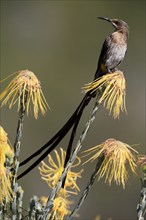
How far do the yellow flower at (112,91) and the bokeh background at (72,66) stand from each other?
15.5 feet

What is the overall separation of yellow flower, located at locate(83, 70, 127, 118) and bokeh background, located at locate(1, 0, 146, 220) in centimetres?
Answer: 472

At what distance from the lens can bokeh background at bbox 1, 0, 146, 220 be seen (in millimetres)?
7977

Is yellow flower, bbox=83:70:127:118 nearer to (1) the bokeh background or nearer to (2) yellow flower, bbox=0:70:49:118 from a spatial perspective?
(2) yellow flower, bbox=0:70:49:118

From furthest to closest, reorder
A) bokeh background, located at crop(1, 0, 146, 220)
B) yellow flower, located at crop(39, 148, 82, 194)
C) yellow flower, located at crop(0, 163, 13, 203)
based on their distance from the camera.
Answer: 1. bokeh background, located at crop(1, 0, 146, 220)
2. yellow flower, located at crop(39, 148, 82, 194)
3. yellow flower, located at crop(0, 163, 13, 203)

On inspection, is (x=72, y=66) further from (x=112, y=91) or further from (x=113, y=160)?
(x=113, y=160)

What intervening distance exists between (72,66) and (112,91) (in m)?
10.4

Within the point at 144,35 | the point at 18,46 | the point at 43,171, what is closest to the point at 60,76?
the point at 18,46

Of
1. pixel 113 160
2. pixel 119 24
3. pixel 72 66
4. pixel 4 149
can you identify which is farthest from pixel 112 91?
pixel 72 66

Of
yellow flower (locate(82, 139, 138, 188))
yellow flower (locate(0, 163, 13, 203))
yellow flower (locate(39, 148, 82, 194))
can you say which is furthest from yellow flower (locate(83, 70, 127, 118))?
yellow flower (locate(0, 163, 13, 203))

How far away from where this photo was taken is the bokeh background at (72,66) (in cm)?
798

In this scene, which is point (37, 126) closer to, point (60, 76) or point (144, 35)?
point (60, 76)

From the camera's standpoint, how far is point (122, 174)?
2.03 metres

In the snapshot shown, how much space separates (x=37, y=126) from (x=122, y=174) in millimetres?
7158

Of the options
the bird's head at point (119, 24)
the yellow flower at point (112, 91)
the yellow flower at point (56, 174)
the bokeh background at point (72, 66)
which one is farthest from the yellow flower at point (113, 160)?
the bokeh background at point (72, 66)
